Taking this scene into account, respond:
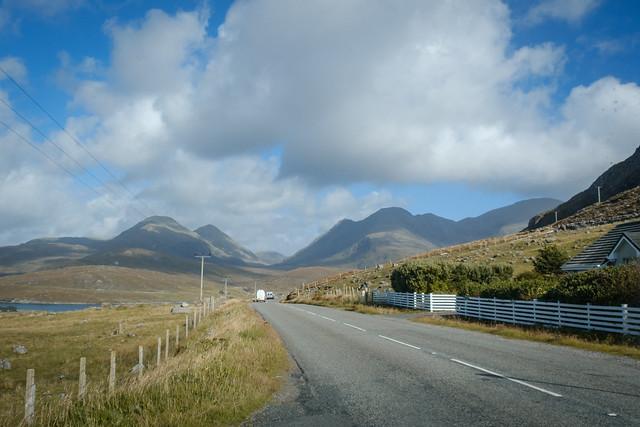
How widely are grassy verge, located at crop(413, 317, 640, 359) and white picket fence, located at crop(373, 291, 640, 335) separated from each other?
55 centimetres

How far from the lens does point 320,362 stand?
13867mm

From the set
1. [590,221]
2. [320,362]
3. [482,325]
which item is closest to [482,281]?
[482,325]

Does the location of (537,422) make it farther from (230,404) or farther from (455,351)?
(455,351)

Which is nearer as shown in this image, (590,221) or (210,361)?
(210,361)

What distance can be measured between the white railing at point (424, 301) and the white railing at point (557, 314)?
5.01 meters

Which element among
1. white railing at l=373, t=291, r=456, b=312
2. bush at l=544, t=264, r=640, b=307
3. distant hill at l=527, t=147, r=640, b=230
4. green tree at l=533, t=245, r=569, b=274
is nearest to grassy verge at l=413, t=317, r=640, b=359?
bush at l=544, t=264, r=640, b=307

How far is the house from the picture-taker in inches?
1369

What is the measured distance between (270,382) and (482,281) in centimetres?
3579

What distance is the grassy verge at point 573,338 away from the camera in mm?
15648

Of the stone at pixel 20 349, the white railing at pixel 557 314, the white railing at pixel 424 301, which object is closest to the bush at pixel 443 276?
the white railing at pixel 424 301

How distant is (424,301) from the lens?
3766 cm

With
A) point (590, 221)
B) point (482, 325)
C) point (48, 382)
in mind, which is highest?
point (590, 221)

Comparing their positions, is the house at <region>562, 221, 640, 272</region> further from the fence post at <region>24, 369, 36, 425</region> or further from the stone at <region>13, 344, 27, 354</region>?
the stone at <region>13, 344, 27, 354</region>

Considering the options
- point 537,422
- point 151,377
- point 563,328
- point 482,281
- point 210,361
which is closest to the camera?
point 537,422
